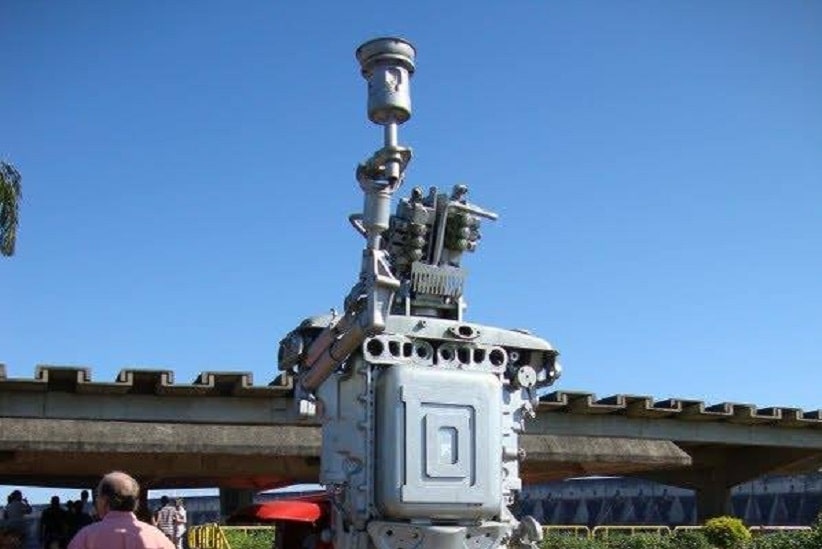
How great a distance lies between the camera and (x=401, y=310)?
905 centimetres

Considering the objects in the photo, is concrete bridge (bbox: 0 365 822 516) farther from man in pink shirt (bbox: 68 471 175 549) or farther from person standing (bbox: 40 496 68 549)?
man in pink shirt (bbox: 68 471 175 549)

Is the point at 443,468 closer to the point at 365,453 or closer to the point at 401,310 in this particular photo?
the point at 365,453

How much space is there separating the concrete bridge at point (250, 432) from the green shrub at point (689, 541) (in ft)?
17.4

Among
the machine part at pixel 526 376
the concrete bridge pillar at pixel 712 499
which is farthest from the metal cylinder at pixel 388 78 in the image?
the concrete bridge pillar at pixel 712 499

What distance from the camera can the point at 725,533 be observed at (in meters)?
24.6

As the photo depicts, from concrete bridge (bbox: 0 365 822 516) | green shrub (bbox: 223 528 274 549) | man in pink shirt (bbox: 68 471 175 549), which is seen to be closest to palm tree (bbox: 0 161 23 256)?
concrete bridge (bbox: 0 365 822 516)

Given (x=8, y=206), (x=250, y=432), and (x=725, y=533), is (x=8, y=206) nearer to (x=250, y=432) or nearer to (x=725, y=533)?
(x=250, y=432)

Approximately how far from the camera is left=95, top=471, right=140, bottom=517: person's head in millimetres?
5293

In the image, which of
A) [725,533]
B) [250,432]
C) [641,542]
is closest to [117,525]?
[641,542]

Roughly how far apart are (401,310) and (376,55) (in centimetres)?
233

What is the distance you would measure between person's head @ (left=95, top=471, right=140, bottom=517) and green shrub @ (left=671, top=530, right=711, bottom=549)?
19511mm

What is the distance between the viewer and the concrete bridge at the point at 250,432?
80.5ft

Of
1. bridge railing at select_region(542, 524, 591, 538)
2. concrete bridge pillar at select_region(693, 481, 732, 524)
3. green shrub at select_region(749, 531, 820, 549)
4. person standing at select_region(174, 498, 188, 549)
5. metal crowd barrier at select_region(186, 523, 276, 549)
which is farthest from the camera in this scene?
concrete bridge pillar at select_region(693, 481, 732, 524)

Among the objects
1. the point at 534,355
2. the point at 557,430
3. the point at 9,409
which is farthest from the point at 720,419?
the point at 534,355
